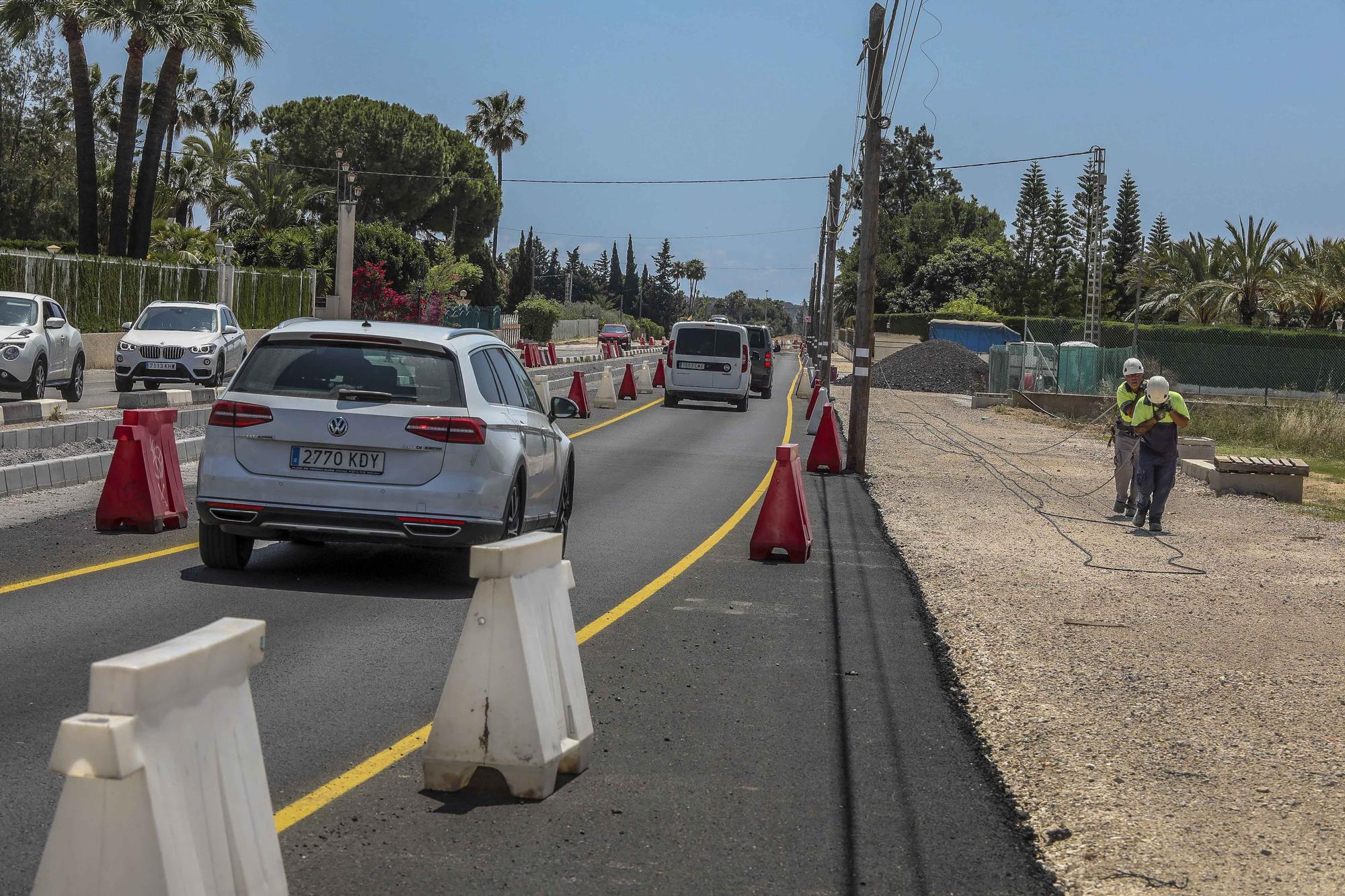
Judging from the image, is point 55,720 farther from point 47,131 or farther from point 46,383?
point 47,131

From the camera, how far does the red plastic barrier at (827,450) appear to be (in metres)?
21.0

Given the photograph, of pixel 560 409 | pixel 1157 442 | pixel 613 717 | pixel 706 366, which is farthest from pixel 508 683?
pixel 706 366

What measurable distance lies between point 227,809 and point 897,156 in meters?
139

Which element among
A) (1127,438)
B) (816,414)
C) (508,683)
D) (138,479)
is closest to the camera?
(508,683)

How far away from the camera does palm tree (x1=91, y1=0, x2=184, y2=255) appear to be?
148 ft

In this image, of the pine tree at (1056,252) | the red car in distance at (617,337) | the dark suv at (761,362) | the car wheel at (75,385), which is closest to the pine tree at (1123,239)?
the pine tree at (1056,252)

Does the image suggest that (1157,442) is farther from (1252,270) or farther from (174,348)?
(1252,270)

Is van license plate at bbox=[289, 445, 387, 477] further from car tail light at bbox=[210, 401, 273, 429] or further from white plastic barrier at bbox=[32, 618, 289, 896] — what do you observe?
white plastic barrier at bbox=[32, 618, 289, 896]

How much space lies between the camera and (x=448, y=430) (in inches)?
371

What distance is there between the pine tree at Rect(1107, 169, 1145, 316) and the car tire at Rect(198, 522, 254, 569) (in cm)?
10105

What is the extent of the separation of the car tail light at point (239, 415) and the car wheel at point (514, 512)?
5.26ft

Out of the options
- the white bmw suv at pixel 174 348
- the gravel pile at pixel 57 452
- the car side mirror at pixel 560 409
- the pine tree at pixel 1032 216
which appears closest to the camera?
the car side mirror at pixel 560 409

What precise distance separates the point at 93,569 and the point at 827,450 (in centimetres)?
1261

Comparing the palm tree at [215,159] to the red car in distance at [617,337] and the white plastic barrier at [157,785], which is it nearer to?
the red car in distance at [617,337]
